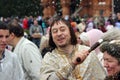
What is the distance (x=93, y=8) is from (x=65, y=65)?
152 ft

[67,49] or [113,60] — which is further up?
[113,60]

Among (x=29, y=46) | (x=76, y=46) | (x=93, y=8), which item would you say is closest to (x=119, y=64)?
(x=76, y=46)

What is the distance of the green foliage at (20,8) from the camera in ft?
193

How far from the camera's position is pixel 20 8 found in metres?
59.5

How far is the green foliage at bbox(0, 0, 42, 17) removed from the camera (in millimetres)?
58875

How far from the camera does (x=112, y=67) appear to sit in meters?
4.09

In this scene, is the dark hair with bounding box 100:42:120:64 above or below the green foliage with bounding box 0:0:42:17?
above

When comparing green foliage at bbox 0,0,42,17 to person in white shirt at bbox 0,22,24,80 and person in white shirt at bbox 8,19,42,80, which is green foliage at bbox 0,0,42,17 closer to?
person in white shirt at bbox 8,19,42,80

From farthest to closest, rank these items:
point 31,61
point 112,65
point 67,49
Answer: point 31,61, point 67,49, point 112,65

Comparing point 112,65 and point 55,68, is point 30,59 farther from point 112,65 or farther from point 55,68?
point 112,65

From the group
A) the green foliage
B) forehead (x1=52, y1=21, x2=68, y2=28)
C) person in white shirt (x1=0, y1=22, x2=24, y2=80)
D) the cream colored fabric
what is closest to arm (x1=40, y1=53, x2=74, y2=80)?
the cream colored fabric

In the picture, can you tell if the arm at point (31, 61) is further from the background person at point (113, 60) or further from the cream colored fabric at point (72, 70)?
the background person at point (113, 60)

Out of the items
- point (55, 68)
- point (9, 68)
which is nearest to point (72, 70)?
point (55, 68)

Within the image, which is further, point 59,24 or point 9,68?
point 9,68
